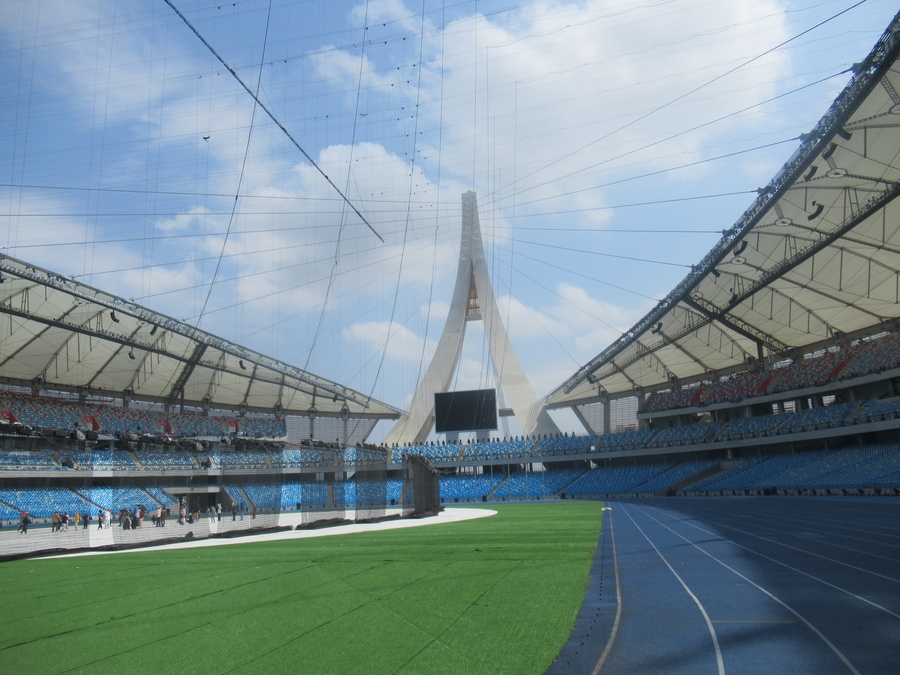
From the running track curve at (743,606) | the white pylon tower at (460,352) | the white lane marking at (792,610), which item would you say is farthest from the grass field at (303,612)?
the white pylon tower at (460,352)

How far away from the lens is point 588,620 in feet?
25.4

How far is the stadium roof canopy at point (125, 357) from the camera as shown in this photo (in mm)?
33812

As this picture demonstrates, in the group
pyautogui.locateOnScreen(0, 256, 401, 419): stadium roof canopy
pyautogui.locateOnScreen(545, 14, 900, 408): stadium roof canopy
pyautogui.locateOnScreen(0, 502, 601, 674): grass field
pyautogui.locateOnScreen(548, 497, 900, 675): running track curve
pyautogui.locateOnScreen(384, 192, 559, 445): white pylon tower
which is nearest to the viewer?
pyautogui.locateOnScreen(548, 497, 900, 675): running track curve

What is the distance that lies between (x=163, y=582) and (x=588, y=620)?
8.25m

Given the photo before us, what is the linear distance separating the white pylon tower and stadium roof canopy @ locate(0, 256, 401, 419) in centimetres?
370

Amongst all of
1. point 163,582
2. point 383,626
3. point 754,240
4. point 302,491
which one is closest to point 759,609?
point 383,626

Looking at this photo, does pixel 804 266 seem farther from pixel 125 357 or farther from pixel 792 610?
pixel 125 357

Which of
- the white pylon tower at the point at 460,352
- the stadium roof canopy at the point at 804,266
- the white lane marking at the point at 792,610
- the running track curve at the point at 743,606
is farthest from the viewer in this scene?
the white pylon tower at the point at 460,352

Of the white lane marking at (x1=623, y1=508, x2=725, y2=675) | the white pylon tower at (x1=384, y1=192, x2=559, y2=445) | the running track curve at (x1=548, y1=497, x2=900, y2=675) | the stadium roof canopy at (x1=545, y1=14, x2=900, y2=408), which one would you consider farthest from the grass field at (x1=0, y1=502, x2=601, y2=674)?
the white pylon tower at (x1=384, y1=192, x2=559, y2=445)

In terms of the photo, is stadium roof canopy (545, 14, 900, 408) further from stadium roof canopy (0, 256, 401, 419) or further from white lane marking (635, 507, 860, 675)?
stadium roof canopy (0, 256, 401, 419)

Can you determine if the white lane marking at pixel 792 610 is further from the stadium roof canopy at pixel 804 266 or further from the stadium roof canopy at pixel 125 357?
the stadium roof canopy at pixel 125 357

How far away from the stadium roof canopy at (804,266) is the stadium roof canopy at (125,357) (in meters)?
24.5

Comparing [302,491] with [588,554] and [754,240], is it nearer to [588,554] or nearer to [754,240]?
[754,240]

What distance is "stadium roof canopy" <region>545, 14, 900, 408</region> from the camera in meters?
21.9
